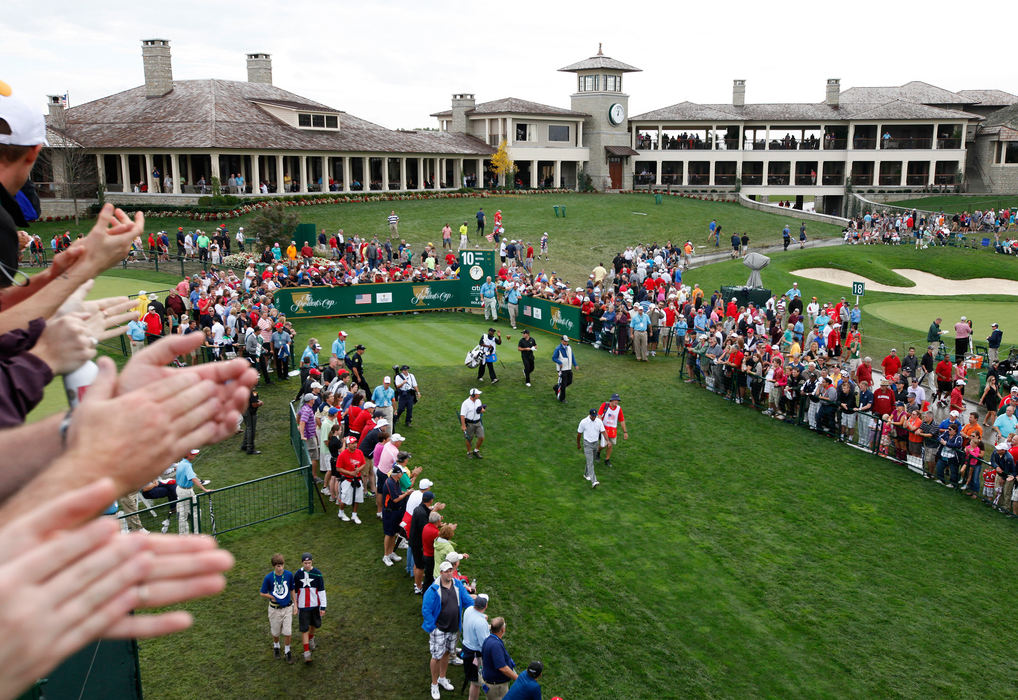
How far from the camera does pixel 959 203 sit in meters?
68.1

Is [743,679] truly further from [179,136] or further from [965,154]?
[965,154]

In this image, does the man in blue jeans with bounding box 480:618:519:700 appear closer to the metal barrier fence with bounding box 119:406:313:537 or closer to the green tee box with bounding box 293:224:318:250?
the metal barrier fence with bounding box 119:406:313:537

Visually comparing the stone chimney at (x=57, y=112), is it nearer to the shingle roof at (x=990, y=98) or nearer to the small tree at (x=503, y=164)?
the small tree at (x=503, y=164)

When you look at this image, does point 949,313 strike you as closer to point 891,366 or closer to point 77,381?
point 891,366

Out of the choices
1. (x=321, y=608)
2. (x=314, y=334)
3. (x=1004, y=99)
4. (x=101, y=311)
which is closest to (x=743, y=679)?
(x=321, y=608)

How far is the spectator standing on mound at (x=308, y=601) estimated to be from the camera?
11336 millimetres

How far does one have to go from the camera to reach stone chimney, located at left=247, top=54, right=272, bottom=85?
68.4 metres

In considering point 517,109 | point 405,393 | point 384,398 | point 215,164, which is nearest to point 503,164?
point 517,109

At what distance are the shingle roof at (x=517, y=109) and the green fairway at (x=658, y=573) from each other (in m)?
54.8

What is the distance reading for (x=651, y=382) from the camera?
2552cm

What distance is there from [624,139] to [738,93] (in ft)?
42.9

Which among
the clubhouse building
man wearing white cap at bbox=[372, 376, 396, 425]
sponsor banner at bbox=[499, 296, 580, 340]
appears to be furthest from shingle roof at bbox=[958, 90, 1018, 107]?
man wearing white cap at bbox=[372, 376, 396, 425]

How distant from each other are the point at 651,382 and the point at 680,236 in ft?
107

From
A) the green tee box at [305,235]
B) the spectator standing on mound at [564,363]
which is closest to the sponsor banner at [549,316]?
the spectator standing on mound at [564,363]
